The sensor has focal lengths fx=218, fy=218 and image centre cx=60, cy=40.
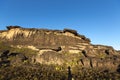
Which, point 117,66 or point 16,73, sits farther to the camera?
point 117,66

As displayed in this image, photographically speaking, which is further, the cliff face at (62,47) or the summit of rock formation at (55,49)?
the cliff face at (62,47)

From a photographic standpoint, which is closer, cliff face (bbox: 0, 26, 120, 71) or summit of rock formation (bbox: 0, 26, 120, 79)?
summit of rock formation (bbox: 0, 26, 120, 79)

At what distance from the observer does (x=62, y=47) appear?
131750 mm

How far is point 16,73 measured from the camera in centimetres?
8831

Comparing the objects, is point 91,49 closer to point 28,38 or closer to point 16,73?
point 28,38

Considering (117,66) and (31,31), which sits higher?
(31,31)

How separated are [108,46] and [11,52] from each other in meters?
60.9

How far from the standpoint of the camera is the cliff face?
117 meters

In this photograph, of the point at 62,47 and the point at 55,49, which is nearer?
the point at 55,49

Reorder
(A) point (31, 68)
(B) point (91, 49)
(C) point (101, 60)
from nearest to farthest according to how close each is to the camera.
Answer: (A) point (31, 68), (C) point (101, 60), (B) point (91, 49)

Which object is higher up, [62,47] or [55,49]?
[62,47]

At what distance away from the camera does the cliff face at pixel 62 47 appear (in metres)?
117

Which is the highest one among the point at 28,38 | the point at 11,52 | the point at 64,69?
the point at 28,38

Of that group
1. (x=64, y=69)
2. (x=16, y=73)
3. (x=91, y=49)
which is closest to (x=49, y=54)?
(x=64, y=69)
